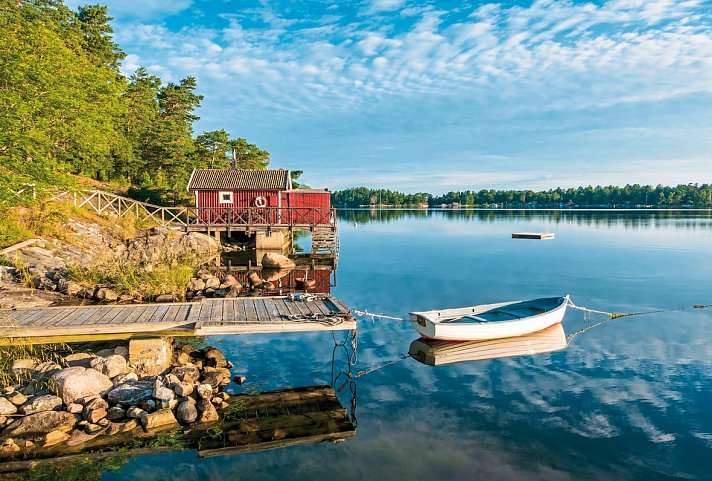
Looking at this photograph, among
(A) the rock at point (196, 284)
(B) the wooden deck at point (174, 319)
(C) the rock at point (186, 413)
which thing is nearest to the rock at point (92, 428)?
(C) the rock at point (186, 413)

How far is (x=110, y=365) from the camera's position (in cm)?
884

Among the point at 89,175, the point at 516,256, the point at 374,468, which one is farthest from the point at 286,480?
the point at 89,175

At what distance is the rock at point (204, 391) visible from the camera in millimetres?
8574

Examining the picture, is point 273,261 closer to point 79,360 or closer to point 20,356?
point 79,360

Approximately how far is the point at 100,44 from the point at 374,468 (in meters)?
49.4

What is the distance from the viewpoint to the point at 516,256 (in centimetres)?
3612

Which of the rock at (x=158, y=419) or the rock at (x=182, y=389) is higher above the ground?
the rock at (x=182, y=389)

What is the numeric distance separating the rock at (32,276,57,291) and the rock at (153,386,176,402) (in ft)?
29.7

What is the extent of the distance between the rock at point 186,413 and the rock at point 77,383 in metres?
1.47

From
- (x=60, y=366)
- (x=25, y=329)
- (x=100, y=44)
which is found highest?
(x=100, y=44)

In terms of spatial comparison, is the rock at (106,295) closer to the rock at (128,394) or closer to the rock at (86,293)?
the rock at (86,293)

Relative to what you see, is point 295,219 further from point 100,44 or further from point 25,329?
point 100,44

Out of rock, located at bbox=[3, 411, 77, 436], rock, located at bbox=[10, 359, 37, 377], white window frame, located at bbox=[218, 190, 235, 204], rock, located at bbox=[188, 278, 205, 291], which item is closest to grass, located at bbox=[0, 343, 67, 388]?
rock, located at bbox=[10, 359, 37, 377]

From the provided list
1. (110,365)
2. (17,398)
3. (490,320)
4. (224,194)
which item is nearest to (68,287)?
(110,365)
